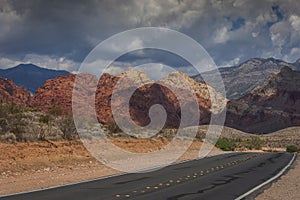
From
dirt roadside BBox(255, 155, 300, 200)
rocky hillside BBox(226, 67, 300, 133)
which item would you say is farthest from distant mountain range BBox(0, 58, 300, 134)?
dirt roadside BBox(255, 155, 300, 200)

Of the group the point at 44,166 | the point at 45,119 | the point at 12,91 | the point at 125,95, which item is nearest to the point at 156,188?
the point at 44,166

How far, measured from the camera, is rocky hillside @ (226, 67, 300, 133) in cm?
12581

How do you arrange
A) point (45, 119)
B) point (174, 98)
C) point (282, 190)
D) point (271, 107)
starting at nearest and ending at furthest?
1. point (282, 190)
2. point (45, 119)
3. point (174, 98)
4. point (271, 107)

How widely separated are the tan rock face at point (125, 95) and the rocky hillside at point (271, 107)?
55.6ft

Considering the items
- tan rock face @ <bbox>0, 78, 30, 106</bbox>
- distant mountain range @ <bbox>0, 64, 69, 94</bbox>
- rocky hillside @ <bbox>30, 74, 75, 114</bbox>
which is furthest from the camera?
distant mountain range @ <bbox>0, 64, 69, 94</bbox>

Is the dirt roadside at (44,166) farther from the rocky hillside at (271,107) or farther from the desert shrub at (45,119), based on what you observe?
the rocky hillside at (271,107)

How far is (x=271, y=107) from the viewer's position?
452 feet

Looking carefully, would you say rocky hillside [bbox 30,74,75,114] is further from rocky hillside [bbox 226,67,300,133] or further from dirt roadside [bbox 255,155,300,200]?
rocky hillside [bbox 226,67,300,133]

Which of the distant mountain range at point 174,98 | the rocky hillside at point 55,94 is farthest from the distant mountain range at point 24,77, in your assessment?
the rocky hillside at point 55,94

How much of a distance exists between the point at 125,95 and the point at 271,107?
69.0 metres

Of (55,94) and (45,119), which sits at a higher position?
(55,94)

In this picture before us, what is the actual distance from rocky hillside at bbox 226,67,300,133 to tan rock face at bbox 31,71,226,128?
55.6 ft

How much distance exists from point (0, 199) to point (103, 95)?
76.1 meters

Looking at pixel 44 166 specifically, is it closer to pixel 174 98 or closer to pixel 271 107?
pixel 174 98
